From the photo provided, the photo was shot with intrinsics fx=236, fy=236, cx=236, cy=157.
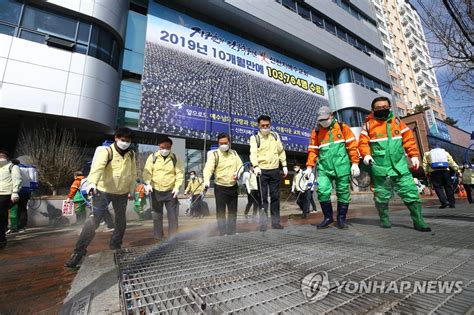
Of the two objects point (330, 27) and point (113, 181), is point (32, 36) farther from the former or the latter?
point (330, 27)

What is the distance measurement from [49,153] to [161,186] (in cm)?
923

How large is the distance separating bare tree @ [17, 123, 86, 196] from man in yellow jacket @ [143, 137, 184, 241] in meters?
8.85

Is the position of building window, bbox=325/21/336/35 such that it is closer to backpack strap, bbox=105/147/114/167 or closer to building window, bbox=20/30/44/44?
building window, bbox=20/30/44/44

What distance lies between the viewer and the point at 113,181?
3029 mm

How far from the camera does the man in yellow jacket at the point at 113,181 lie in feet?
9.21

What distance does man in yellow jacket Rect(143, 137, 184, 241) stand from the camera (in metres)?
3.92

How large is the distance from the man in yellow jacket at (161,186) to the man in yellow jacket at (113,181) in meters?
0.65

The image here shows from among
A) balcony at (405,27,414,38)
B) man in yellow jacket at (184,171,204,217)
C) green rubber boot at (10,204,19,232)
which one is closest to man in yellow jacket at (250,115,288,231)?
man in yellow jacket at (184,171,204,217)

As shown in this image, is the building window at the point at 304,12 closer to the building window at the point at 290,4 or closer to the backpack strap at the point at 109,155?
the building window at the point at 290,4

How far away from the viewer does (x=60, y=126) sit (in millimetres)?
11250

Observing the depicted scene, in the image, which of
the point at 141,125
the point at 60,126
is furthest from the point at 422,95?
the point at 60,126

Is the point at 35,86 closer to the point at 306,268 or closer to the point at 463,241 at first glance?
the point at 306,268

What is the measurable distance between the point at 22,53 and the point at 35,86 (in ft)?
4.59

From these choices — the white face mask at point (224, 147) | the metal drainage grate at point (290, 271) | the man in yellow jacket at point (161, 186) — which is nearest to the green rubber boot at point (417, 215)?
the metal drainage grate at point (290, 271)
